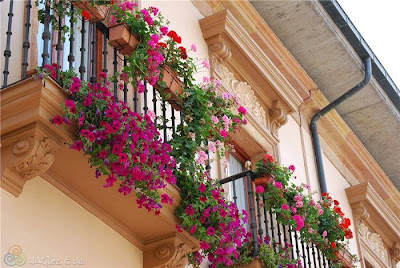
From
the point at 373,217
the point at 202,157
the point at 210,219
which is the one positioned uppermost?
the point at 373,217

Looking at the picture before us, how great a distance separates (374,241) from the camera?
13.7 meters

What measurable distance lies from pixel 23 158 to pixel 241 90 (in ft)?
17.0

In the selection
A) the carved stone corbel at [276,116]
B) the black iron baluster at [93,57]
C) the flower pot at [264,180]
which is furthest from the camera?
the carved stone corbel at [276,116]

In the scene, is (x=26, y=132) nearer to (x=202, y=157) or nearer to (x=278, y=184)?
(x=202, y=157)

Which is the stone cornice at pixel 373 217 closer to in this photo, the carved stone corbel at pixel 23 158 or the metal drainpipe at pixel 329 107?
the metal drainpipe at pixel 329 107

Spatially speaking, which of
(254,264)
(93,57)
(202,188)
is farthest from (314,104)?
(93,57)

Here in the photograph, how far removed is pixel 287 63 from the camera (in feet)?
40.3

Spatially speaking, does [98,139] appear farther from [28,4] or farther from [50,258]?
[28,4]

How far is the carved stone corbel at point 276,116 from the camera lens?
1102cm

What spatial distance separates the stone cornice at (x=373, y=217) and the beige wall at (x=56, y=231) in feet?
22.1

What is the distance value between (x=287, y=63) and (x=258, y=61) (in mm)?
1780

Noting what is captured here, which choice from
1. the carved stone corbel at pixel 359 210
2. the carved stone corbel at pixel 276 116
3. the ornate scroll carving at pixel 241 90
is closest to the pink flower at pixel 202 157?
the ornate scroll carving at pixel 241 90

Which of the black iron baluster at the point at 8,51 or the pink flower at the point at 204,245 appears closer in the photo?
Answer: the black iron baluster at the point at 8,51

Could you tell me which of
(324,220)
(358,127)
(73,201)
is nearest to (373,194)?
(358,127)
